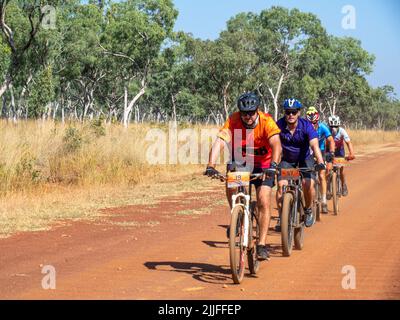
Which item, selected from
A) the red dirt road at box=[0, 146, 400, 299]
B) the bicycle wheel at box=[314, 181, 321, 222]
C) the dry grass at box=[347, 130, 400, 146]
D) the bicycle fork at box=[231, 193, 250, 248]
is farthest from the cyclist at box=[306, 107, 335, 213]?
the dry grass at box=[347, 130, 400, 146]

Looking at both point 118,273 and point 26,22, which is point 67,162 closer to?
point 118,273

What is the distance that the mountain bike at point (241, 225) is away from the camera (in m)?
7.12

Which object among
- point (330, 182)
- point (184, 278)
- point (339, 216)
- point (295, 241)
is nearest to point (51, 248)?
point (184, 278)

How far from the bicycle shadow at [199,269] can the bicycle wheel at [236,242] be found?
9.6 inches

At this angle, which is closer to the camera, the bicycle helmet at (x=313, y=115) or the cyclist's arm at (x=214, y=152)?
the cyclist's arm at (x=214, y=152)

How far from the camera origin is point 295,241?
9367 mm

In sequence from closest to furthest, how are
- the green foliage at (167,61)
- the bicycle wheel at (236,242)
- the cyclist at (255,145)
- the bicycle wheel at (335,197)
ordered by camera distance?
the bicycle wheel at (236,242) → the cyclist at (255,145) → the bicycle wheel at (335,197) → the green foliage at (167,61)

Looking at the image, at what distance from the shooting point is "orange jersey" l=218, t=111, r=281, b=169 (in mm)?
7902

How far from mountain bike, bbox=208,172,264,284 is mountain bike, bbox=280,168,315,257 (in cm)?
115

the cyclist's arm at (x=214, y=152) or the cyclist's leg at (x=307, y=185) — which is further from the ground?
the cyclist's arm at (x=214, y=152)

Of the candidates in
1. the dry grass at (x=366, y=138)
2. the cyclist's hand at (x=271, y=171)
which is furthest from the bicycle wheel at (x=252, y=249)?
the dry grass at (x=366, y=138)

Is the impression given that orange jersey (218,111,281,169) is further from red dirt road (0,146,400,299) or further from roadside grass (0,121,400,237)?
roadside grass (0,121,400,237)

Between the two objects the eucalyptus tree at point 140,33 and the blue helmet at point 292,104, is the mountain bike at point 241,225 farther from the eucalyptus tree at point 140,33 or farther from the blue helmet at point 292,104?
the eucalyptus tree at point 140,33

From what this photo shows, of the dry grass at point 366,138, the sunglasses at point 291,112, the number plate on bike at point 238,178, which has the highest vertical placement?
the sunglasses at point 291,112
